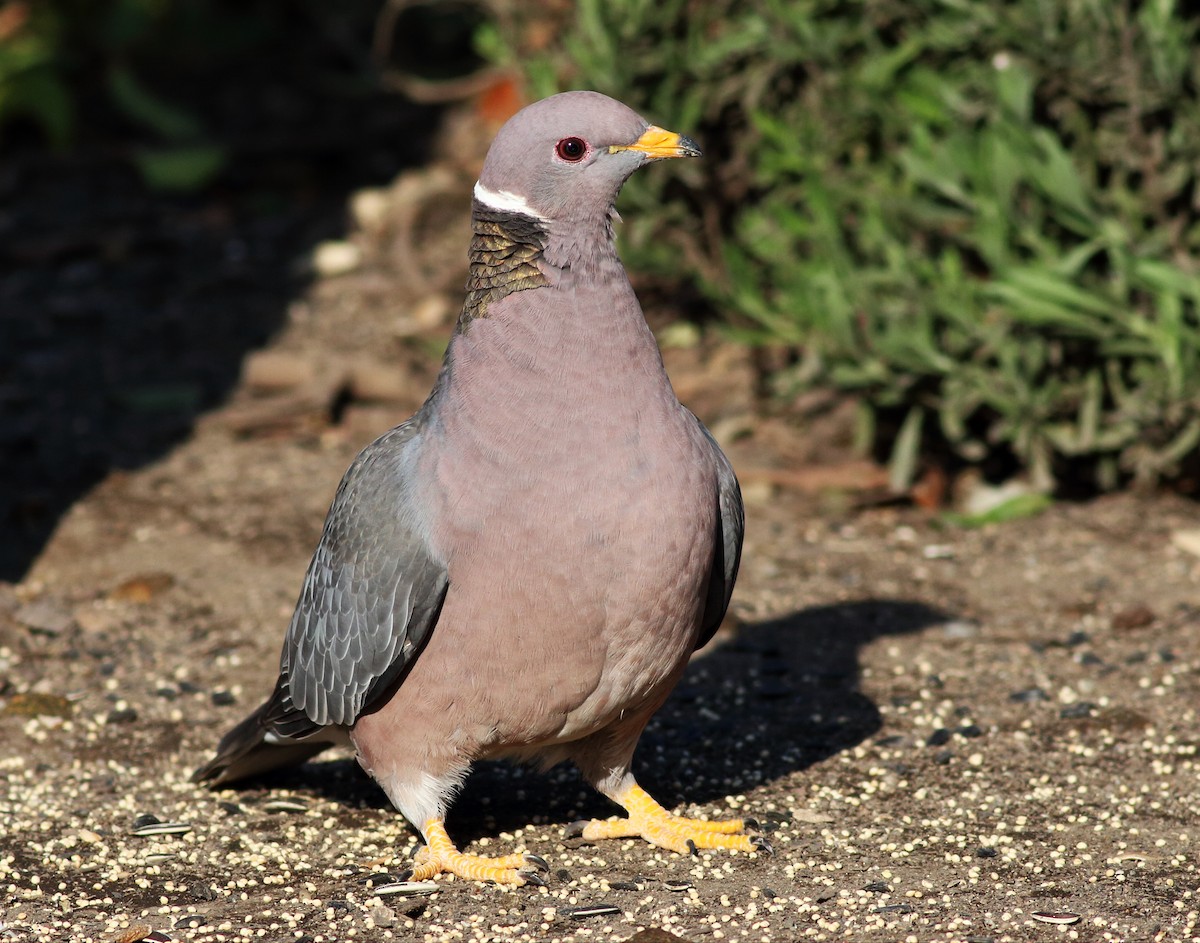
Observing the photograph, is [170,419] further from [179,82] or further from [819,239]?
[179,82]

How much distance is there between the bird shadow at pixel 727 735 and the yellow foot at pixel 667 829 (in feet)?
0.79

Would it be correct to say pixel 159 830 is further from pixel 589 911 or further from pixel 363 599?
pixel 589 911

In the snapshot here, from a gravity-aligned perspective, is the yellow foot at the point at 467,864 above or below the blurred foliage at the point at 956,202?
below

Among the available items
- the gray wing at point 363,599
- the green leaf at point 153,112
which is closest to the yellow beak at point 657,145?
the gray wing at point 363,599

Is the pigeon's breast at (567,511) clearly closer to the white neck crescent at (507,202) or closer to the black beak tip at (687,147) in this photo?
the white neck crescent at (507,202)

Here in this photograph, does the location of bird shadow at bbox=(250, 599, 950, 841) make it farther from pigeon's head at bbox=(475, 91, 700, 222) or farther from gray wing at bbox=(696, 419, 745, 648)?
pigeon's head at bbox=(475, 91, 700, 222)

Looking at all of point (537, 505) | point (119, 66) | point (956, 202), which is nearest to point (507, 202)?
point (537, 505)

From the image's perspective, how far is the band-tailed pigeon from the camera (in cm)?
383

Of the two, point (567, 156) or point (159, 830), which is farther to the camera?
point (159, 830)

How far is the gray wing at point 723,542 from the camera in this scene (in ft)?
13.8

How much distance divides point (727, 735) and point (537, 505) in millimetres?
1622

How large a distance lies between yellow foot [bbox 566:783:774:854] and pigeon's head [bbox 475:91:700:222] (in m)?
1.61

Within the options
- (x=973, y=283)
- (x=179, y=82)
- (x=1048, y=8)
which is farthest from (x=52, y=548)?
(x=179, y=82)

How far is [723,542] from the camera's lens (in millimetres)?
4262
